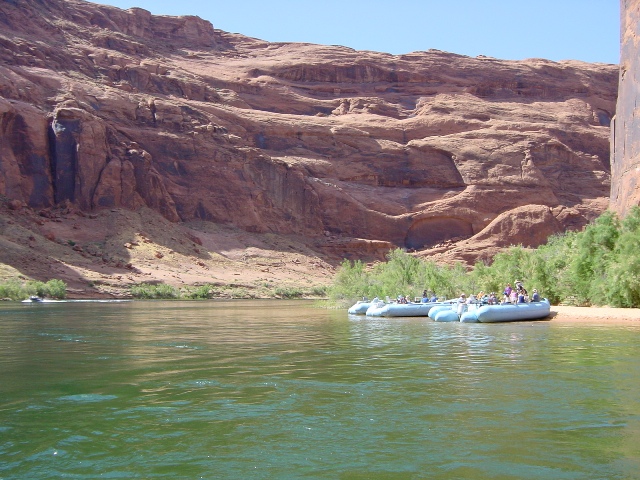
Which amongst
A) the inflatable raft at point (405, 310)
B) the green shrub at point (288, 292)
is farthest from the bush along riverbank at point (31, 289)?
the inflatable raft at point (405, 310)

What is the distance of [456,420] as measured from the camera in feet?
Result: 37.4

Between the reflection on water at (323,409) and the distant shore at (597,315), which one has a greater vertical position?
the reflection on water at (323,409)

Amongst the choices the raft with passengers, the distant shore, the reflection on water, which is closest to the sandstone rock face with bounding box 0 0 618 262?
the raft with passengers

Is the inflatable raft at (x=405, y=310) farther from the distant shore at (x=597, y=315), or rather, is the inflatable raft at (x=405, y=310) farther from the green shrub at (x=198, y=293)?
the green shrub at (x=198, y=293)

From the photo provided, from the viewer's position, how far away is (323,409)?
12336 mm

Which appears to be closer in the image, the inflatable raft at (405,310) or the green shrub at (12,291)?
the inflatable raft at (405,310)

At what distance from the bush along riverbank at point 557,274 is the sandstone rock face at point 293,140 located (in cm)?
3838

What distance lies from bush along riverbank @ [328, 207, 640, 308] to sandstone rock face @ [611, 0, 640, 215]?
2.14m

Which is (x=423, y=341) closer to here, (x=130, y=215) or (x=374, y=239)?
(x=130, y=215)

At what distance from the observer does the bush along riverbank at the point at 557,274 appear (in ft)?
106

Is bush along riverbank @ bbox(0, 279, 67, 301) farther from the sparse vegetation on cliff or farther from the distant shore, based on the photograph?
the distant shore

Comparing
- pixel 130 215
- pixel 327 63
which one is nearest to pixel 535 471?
pixel 130 215

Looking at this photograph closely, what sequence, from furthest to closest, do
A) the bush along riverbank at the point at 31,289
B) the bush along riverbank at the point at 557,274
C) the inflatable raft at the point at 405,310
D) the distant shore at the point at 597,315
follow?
the bush along riverbank at the point at 31,289 < the inflatable raft at the point at 405,310 < the bush along riverbank at the point at 557,274 < the distant shore at the point at 597,315

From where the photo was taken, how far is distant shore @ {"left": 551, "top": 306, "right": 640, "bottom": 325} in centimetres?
2936
